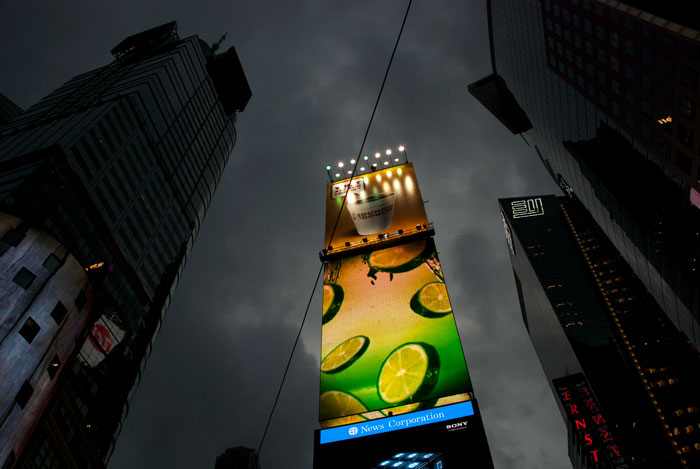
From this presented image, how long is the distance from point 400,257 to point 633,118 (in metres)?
31.6

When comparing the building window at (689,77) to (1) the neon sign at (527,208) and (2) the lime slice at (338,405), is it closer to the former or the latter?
(2) the lime slice at (338,405)

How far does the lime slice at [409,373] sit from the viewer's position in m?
19.4

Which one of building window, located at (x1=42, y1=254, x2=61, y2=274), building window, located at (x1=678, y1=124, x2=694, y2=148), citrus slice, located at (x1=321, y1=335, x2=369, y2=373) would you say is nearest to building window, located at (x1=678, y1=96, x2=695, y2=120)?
building window, located at (x1=678, y1=124, x2=694, y2=148)

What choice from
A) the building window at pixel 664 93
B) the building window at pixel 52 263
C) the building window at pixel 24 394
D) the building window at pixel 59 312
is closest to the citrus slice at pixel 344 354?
the building window at pixel 24 394

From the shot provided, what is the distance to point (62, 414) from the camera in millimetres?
36094

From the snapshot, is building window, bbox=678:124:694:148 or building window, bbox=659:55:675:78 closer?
building window, bbox=678:124:694:148

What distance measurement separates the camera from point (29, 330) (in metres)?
28.9

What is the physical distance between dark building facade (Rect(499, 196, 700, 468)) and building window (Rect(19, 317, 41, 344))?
8393 centimetres

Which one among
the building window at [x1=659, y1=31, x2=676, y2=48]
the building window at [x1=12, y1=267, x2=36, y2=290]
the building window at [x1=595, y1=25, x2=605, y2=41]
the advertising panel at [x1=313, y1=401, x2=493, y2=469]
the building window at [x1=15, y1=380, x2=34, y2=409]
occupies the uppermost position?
the building window at [x1=595, y1=25, x2=605, y2=41]

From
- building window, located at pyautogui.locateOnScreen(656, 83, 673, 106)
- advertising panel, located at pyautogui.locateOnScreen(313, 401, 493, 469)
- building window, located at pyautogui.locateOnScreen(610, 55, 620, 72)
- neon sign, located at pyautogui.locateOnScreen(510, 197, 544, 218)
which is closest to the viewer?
advertising panel, located at pyautogui.locateOnScreen(313, 401, 493, 469)

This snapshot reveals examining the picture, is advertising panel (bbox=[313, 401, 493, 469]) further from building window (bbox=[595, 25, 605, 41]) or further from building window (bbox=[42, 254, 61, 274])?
building window (bbox=[595, 25, 605, 41])

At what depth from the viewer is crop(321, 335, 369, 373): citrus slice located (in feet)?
73.0

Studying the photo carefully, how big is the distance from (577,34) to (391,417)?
158 ft

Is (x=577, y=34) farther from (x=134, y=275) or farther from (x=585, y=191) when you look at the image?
(x=134, y=275)
